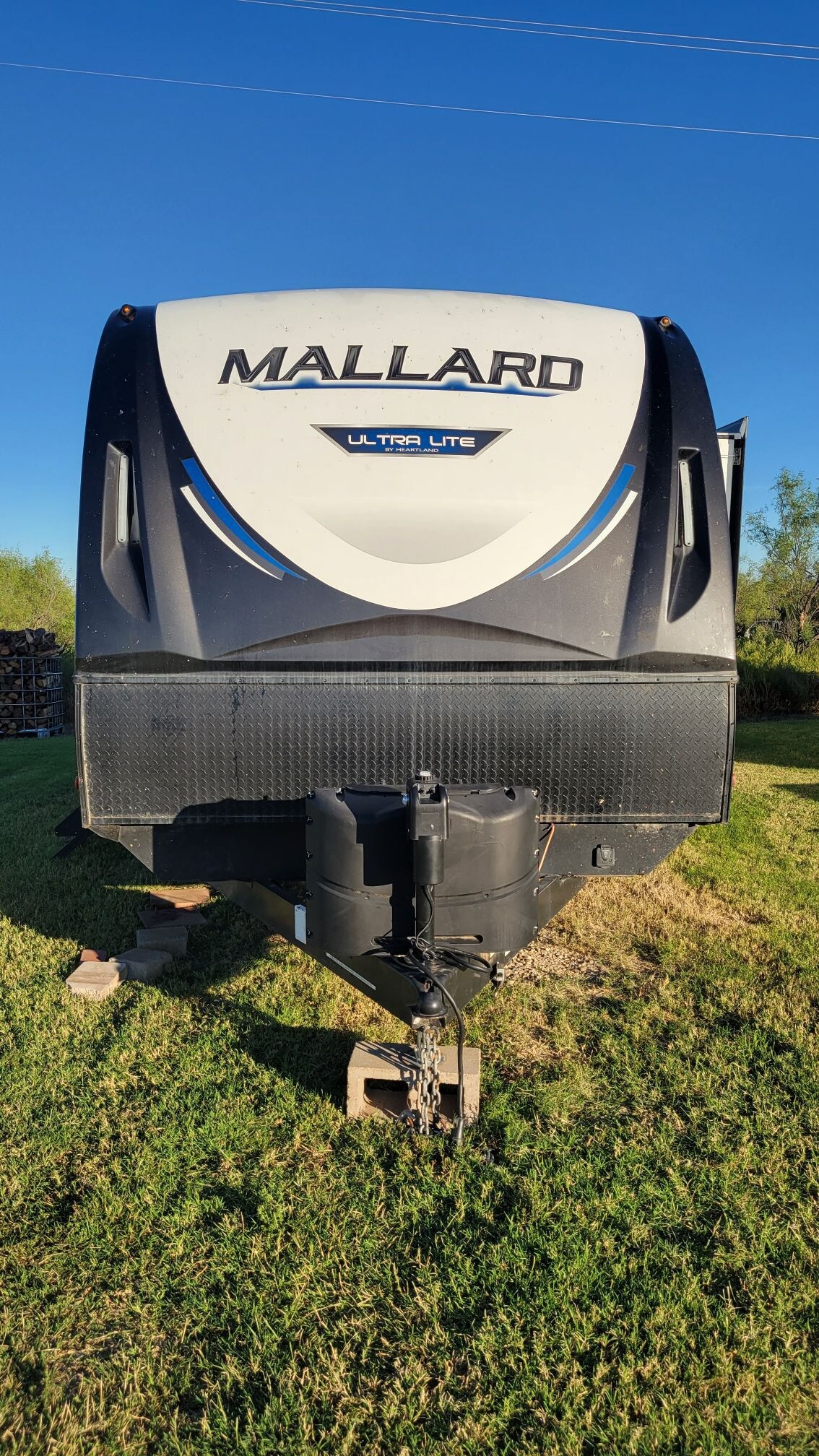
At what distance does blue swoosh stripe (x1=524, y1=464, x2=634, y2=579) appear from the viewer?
9.50 feet

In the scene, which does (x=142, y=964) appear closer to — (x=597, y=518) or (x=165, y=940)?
(x=165, y=940)

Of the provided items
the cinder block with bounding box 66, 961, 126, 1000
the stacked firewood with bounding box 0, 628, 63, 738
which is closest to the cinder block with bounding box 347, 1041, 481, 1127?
the cinder block with bounding box 66, 961, 126, 1000

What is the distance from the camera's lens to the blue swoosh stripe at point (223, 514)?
2.86 m

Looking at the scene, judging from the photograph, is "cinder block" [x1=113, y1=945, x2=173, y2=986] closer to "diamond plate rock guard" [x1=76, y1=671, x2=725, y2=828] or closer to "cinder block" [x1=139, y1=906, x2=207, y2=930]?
"cinder block" [x1=139, y1=906, x2=207, y2=930]

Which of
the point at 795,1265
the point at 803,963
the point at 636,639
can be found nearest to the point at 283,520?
the point at 636,639

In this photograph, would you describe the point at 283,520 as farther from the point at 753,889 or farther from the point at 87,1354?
the point at 753,889

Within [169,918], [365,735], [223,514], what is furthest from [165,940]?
[223,514]

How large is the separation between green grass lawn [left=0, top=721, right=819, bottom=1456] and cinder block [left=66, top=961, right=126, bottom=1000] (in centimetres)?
8

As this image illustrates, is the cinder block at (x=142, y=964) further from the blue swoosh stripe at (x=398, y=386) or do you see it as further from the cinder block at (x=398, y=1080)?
the blue swoosh stripe at (x=398, y=386)

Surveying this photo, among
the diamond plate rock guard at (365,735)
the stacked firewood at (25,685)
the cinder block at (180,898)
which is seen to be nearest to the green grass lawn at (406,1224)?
the cinder block at (180,898)

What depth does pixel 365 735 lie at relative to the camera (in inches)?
112

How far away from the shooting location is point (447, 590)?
9.41ft

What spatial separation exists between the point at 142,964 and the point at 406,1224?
6.95ft

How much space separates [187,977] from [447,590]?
2474 millimetres
